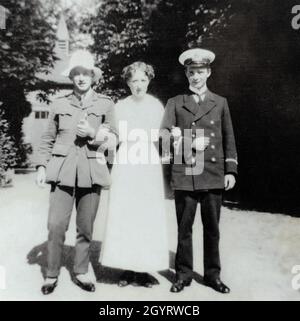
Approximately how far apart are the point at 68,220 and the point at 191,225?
1.11 m

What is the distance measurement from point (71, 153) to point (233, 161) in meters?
1.46

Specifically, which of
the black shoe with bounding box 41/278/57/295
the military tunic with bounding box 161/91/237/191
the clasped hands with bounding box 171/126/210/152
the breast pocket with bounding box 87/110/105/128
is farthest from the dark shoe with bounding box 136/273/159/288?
the breast pocket with bounding box 87/110/105/128

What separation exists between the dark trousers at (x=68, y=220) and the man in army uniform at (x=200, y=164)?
799 mm

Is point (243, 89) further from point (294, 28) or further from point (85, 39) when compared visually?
point (85, 39)

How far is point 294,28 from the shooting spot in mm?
6184

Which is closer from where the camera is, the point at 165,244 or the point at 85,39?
the point at 165,244

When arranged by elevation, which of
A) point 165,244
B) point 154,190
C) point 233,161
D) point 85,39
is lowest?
point 165,244

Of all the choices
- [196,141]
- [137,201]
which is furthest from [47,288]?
[196,141]

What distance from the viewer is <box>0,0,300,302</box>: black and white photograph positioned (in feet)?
13.1

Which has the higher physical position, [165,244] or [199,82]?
[199,82]

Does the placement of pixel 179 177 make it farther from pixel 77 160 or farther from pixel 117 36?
pixel 117 36

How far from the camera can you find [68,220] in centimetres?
402
